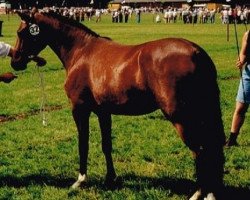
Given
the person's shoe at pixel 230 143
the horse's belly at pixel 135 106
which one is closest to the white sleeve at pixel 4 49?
the horse's belly at pixel 135 106

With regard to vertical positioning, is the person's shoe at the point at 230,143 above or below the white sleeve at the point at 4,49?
below

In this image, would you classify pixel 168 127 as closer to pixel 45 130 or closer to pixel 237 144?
pixel 237 144

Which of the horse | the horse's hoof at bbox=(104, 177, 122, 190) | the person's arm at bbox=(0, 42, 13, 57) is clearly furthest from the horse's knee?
the person's arm at bbox=(0, 42, 13, 57)

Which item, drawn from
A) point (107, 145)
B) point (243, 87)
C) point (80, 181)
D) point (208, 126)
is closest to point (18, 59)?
point (107, 145)

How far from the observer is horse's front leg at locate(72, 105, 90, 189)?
6.80 meters

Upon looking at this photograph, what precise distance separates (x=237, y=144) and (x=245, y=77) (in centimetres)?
135

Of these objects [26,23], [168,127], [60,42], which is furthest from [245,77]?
[26,23]

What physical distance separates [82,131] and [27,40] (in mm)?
1529

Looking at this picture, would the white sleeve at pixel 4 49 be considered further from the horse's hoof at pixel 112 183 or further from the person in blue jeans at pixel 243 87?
the person in blue jeans at pixel 243 87

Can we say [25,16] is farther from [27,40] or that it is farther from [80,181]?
[80,181]

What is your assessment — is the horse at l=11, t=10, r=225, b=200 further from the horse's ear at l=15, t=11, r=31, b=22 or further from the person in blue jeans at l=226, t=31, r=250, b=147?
the person in blue jeans at l=226, t=31, r=250, b=147

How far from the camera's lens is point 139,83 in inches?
236

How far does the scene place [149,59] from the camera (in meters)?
5.95

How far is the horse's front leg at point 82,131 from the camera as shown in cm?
680
